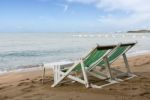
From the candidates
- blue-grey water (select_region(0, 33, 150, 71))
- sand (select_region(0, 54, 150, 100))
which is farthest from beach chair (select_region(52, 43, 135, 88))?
blue-grey water (select_region(0, 33, 150, 71))

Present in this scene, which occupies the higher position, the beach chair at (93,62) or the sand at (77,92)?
the beach chair at (93,62)

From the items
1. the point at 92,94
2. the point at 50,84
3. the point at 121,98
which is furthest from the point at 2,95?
the point at 121,98

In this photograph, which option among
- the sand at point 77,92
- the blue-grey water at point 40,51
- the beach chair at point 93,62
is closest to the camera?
the sand at point 77,92

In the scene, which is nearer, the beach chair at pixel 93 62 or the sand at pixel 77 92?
the sand at pixel 77 92

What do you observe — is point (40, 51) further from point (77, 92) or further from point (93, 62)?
point (77, 92)

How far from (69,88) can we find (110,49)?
133cm

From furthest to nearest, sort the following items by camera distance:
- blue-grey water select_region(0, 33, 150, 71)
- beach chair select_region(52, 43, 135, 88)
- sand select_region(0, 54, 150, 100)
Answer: blue-grey water select_region(0, 33, 150, 71)
beach chair select_region(52, 43, 135, 88)
sand select_region(0, 54, 150, 100)

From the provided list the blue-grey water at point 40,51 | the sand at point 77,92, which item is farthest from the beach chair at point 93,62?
the blue-grey water at point 40,51

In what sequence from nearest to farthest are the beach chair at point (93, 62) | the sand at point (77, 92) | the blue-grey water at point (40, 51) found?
the sand at point (77, 92)
the beach chair at point (93, 62)
the blue-grey water at point (40, 51)

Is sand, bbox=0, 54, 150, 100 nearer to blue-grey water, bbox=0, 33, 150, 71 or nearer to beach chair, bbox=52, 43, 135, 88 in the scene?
beach chair, bbox=52, 43, 135, 88

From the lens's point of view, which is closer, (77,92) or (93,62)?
(77,92)

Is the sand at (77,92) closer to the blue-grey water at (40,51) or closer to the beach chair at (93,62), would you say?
the beach chair at (93,62)

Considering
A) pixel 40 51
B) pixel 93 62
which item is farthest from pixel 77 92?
pixel 40 51

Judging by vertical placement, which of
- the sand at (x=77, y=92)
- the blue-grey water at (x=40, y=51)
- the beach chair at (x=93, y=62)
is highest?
the blue-grey water at (x=40, y=51)
